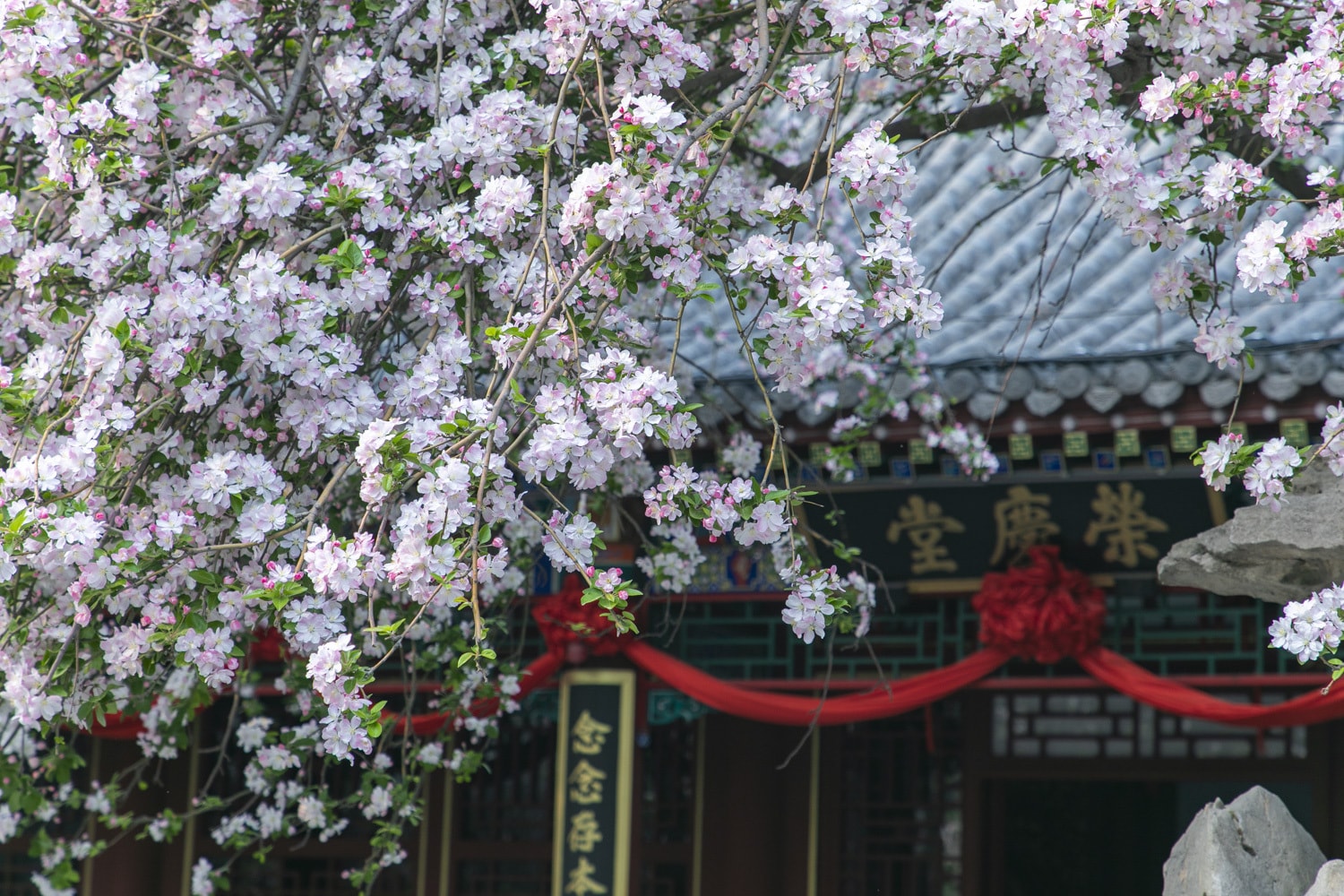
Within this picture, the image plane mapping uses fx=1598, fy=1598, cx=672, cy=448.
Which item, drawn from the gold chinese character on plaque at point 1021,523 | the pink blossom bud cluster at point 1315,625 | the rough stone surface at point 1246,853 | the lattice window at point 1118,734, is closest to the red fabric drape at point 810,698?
the gold chinese character on plaque at point 1021,523

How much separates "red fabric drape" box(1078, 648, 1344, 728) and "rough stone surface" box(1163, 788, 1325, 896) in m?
1.53

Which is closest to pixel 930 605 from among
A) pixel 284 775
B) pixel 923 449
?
pixel 923 449

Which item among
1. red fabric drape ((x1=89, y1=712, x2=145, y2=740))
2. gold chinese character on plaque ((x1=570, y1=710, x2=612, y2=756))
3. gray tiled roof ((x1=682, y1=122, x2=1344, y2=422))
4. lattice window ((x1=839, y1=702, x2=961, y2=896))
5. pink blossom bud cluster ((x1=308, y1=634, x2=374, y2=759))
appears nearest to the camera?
pink blossom bud cluster ((x1=308, y1=634, x2=374, y2=759))

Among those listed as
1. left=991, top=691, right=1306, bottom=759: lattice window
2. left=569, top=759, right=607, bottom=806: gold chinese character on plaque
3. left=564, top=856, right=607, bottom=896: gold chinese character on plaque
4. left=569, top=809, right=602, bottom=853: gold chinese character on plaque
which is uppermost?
left=991, top=691, right=1306, bottom=759: lattice window

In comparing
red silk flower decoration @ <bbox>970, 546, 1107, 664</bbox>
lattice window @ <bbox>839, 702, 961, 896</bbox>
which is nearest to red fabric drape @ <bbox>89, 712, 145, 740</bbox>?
lattice window @ <bbox>839, 702, 961, 896</bbox>

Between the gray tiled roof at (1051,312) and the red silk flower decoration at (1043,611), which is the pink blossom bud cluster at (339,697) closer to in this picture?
the gray tiled roof at (1051,312)

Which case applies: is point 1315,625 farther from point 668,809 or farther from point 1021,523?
point 668,809

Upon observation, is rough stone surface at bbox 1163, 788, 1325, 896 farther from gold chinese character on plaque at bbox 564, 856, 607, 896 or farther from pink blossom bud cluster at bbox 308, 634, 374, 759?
gold chinese character on plaque at bbox 564, 856, 607, 896

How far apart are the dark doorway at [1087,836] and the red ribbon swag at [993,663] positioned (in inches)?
144

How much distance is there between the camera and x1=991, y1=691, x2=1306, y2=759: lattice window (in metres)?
6.46

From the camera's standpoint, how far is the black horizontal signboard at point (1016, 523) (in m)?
5.52

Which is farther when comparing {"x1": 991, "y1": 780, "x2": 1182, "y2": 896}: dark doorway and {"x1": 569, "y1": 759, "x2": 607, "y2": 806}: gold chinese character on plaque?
{"x1": 991, "y1": 780, "x2": 1182, "y2": 896}: dark doorway

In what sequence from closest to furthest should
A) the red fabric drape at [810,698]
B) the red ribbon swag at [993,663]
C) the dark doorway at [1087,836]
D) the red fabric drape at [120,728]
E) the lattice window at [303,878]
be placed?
the red ribbon swag at [993,663] < the red fabric drape at [810,698] < the red fabric drape at [120,728] < the lattice window at [303,878] < the dark doorway at [1087,836]

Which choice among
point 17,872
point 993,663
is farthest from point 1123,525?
point 17,872
